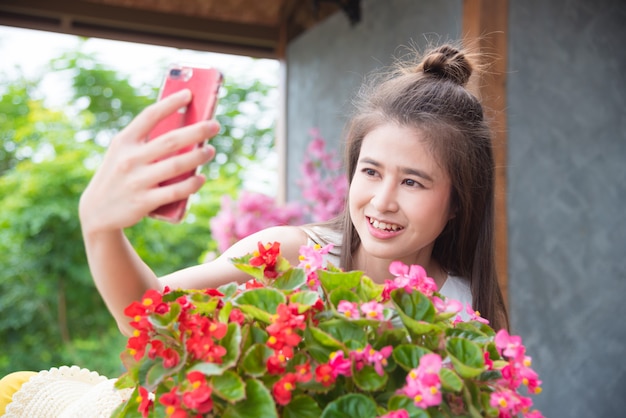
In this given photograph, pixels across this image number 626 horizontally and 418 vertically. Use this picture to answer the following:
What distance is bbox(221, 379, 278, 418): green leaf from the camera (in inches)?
32.7

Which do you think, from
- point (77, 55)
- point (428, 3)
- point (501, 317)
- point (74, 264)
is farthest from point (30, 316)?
point (501, 317)

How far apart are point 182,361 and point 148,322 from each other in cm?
8

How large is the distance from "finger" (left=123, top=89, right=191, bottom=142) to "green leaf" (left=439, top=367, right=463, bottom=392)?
1.46ft

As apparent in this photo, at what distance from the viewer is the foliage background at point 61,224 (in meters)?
6.37

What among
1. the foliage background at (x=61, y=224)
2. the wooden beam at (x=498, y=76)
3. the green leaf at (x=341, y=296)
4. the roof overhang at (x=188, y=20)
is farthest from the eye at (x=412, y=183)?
the foliage background at (x=61, y=224)

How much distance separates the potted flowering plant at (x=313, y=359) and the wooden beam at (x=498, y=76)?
2.16 metres

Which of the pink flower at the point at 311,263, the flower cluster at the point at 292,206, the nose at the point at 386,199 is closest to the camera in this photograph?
the pink flower at the point at 311,263

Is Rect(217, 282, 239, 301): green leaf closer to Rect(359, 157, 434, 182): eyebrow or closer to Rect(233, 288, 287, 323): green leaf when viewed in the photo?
Rect(233, 288, 287, 323): green leaf

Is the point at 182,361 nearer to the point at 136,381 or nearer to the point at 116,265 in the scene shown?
the point at 136,381

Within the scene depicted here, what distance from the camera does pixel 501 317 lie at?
1.72 meters

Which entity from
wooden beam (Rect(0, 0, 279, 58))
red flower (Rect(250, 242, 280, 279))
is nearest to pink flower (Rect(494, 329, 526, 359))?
red flower (Rect(250, 242, 280, 279))

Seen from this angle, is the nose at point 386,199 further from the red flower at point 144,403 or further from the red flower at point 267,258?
the red flower at point 144,403

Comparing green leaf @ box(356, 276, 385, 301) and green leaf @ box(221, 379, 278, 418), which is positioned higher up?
green leaf @ box(356, 276, 385, 301)

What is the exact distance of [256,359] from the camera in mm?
877
